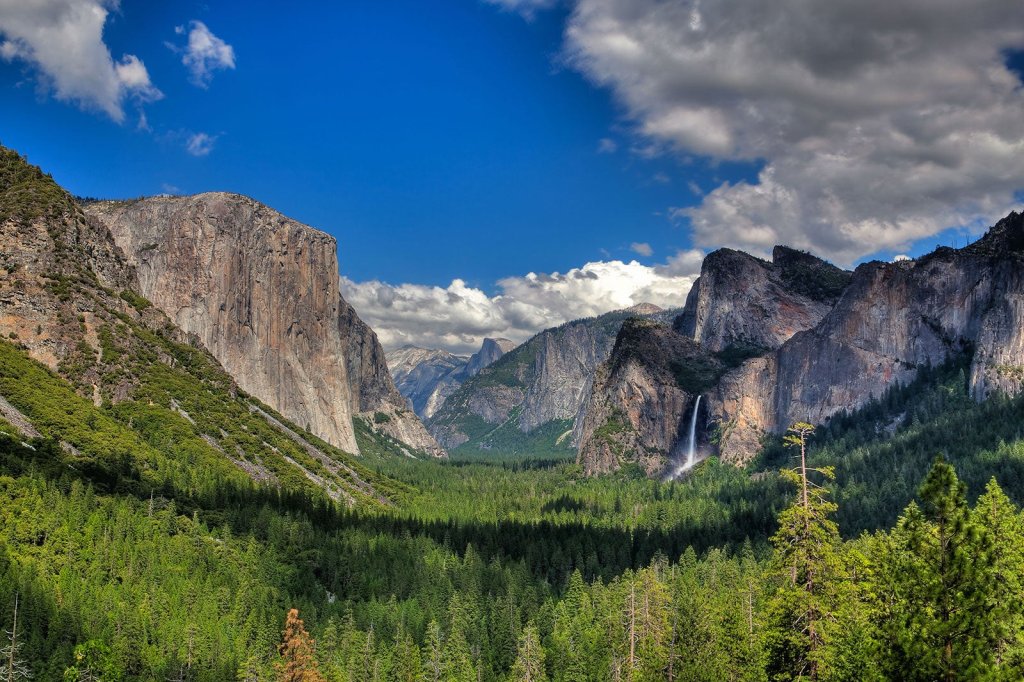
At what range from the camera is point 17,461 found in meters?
104

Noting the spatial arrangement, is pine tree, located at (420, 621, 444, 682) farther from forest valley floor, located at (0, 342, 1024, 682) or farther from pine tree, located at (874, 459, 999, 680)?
pine tree, located at (874, 459, 999, 680)

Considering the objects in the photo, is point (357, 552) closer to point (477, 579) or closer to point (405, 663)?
point (477, 579)

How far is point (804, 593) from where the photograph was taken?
33438 millimetres

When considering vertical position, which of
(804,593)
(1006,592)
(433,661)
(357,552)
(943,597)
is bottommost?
(433,661)

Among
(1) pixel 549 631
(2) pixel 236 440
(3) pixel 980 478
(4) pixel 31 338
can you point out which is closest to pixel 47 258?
(4) pixel 31 338

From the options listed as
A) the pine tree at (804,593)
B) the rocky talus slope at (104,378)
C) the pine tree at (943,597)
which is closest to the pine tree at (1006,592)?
the pine tree at (943,597)

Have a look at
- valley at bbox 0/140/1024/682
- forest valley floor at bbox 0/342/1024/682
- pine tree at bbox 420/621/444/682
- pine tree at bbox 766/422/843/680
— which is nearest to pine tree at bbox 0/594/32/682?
forest valley floor at bbox 0/342/1024/682

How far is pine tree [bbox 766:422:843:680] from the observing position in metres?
33.5

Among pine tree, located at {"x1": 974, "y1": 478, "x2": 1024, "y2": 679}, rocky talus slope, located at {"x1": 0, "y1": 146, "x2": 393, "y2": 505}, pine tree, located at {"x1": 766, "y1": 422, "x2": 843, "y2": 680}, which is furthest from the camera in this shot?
rocky talus slope, located at {"x1": 0, "y1": 146, "x2": 393, "y2": 505}

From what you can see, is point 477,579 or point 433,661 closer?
point 433,661

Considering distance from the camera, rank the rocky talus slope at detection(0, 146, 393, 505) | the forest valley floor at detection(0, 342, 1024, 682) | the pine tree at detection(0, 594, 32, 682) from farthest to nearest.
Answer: the rocky talus slope at detection(0, 146, 393, 505)
the pine tree at detection(0, 594, 32, 682)
the forest valley floor at detection(0, 342, 1024, 682)

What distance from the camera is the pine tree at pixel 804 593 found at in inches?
1319

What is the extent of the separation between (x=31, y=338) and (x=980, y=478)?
192m

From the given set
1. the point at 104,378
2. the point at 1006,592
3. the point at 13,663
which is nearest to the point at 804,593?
the point at 1006,592
